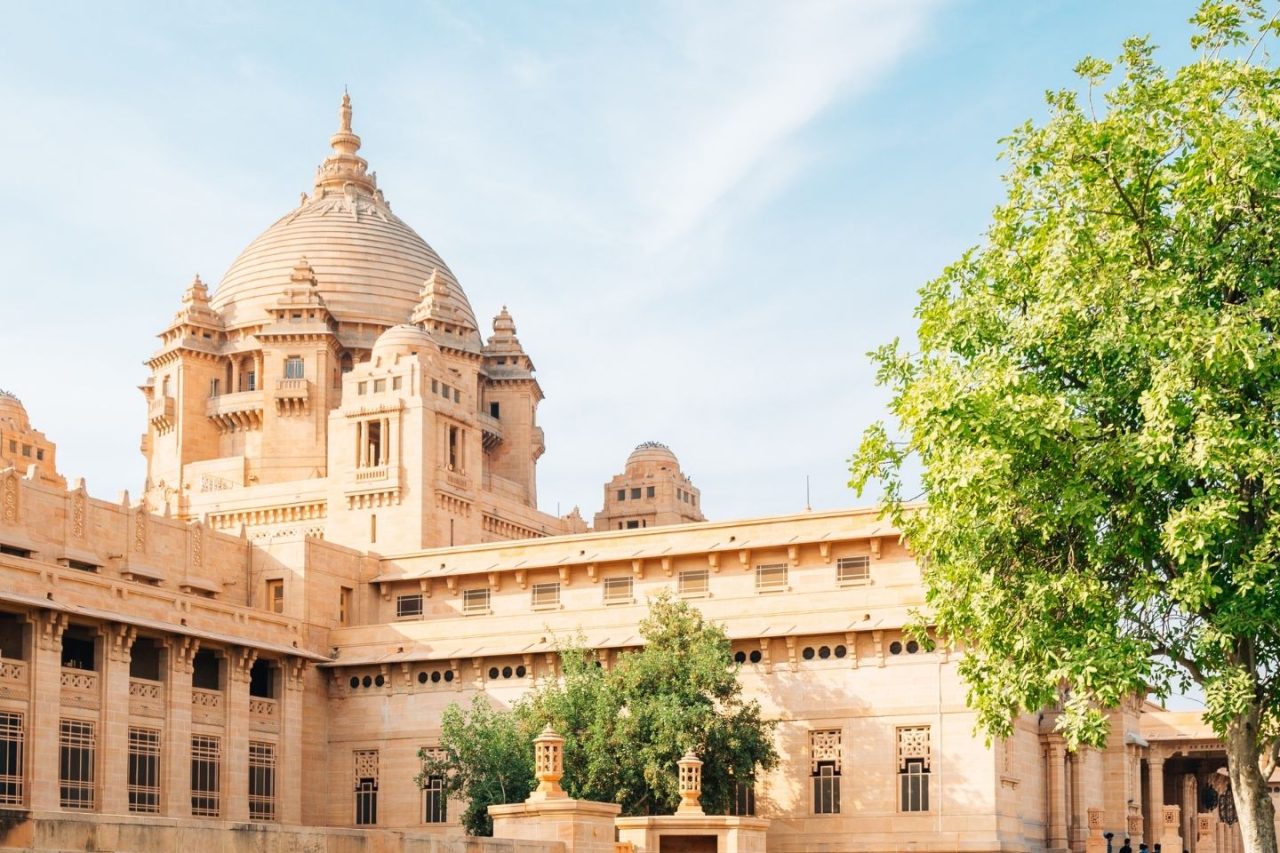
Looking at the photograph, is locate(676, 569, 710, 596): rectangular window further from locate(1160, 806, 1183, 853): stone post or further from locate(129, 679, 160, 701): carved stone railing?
locate(129, 679, 160, 701): carved stone railing

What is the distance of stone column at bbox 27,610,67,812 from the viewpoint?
47.2 metres

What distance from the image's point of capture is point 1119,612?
28016 millimetres

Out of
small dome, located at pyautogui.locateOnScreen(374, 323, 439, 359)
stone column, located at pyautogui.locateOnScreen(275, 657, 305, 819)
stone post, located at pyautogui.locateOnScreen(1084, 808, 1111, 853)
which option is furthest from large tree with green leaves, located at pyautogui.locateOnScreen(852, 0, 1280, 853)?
small dome, located at pyautogui.locateOnScreen(374, 323, 439, 359)

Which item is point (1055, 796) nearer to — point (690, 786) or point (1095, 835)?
point (1095, 835)

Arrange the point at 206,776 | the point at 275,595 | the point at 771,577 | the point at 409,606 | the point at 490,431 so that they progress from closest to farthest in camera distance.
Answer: the point at 206,776, the point at 771,577, the point at 275,595, the point at 409,606, the point at 490,431

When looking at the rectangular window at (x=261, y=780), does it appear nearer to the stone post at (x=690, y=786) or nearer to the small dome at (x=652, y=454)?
the stone post at (x=690, y=786)

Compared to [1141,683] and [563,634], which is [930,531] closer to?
[1141,683]

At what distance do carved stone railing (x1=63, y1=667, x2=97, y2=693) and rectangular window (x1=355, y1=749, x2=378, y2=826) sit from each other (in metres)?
10.5

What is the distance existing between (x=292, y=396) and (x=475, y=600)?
88.2 feet

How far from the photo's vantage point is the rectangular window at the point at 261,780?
180 ft

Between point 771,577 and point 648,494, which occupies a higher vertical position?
point 648,494

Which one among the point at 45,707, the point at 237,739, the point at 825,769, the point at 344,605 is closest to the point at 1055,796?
the point at 825,769

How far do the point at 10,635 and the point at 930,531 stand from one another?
29659 millimetres

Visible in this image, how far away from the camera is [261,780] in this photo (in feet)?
181
